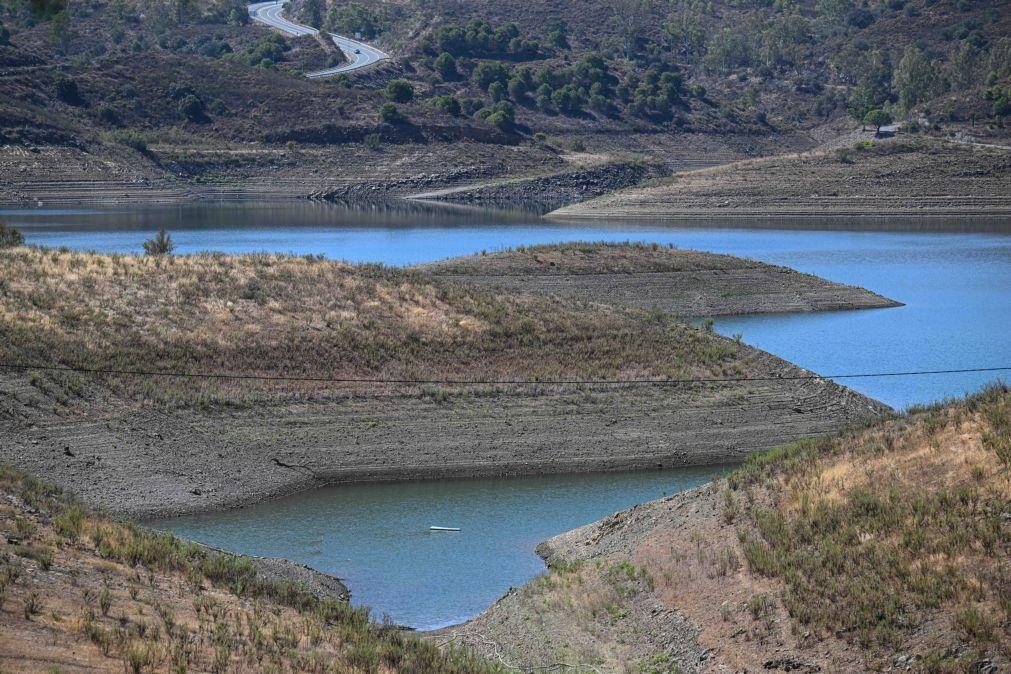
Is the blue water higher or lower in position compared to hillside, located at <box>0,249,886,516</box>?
lower

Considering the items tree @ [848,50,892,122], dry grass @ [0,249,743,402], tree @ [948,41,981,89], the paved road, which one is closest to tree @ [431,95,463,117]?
the paved road

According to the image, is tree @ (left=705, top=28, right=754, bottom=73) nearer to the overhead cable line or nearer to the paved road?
the paved road

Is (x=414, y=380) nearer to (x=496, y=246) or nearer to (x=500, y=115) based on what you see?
(x=496, y=246)

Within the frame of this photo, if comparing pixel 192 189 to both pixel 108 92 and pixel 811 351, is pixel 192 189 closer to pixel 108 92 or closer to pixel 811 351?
pixel 108 92

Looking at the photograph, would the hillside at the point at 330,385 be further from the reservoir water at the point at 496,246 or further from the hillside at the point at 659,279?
the hillside at the point at 659,279

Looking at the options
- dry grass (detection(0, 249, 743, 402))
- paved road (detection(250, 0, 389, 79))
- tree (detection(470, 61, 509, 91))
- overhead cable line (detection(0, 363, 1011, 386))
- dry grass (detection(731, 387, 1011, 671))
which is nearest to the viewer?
dry grass (detection(731, 387, 1011, 671))

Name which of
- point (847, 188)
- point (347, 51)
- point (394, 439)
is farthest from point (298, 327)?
point (347, 51)
